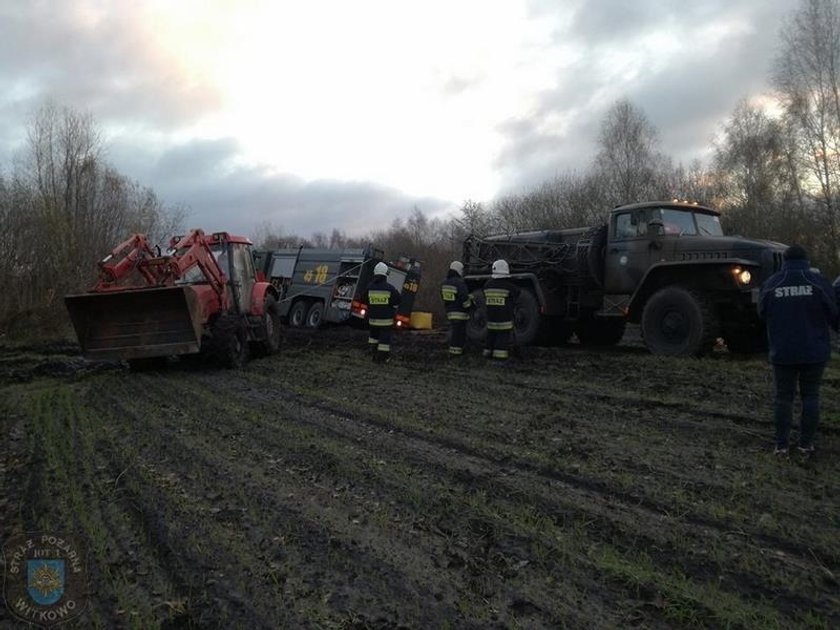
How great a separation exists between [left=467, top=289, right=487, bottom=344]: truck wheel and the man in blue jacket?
7.82 metres

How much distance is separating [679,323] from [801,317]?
4628 millimetres

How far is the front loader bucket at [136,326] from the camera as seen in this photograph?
8883mm

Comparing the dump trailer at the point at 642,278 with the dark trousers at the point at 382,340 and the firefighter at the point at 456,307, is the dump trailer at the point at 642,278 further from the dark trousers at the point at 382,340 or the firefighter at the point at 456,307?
the dark trousers at the point at 382,340

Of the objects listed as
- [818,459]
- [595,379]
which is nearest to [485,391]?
[595,379]

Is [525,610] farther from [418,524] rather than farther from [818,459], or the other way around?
[818,459]

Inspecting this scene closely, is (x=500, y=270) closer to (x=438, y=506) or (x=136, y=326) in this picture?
(x=136, y=326)

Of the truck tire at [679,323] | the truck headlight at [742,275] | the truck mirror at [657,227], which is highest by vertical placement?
the truck mirror at [657,227]

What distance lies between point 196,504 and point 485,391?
14.2 ft

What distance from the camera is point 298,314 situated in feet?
60.4

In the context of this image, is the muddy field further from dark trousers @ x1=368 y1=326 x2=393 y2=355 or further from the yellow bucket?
the yellow bucket

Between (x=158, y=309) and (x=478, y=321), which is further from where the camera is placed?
(x=478, y=321)

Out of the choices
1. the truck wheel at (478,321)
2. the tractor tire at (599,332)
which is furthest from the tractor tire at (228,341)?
the tractor tire at (599,332)

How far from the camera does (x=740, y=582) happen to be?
2.92 metres

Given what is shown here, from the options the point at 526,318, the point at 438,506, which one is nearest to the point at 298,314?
the point at 526,318
